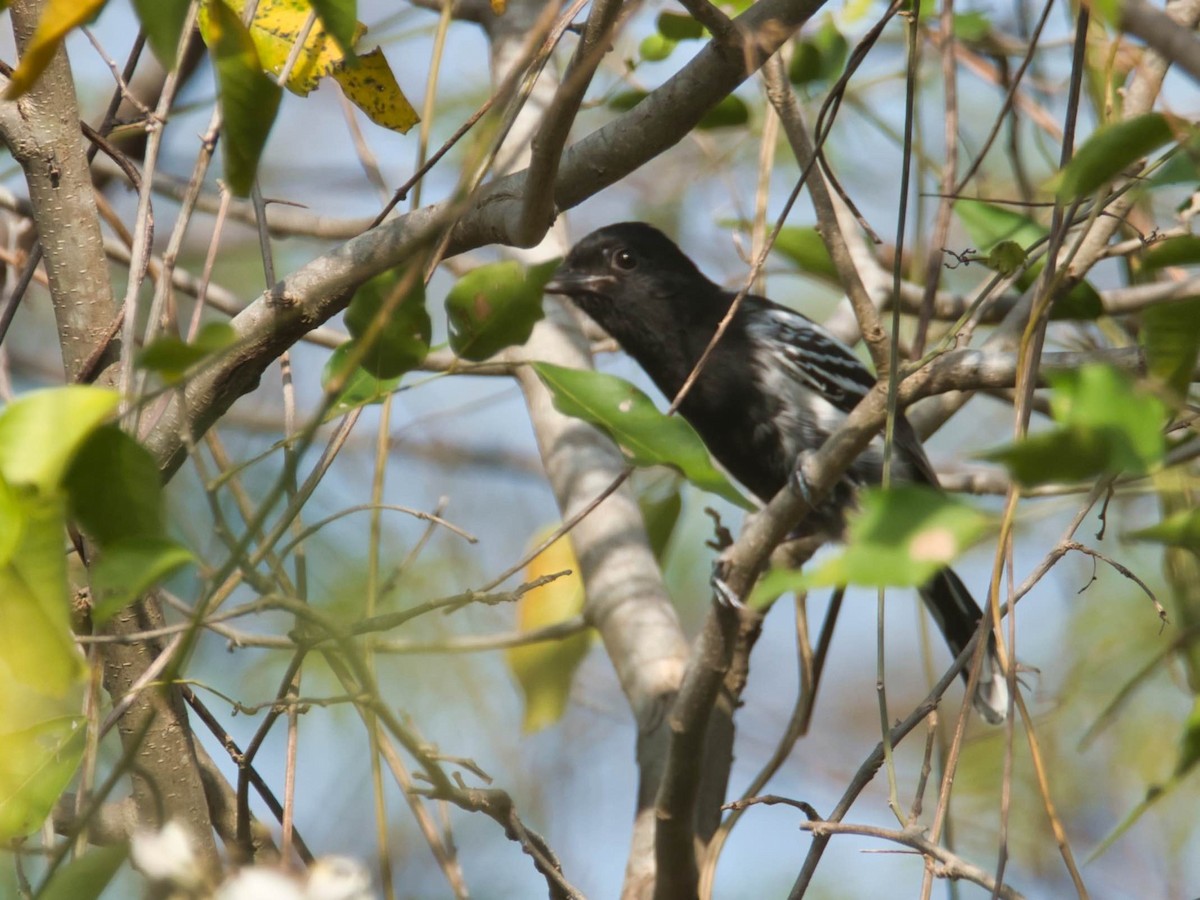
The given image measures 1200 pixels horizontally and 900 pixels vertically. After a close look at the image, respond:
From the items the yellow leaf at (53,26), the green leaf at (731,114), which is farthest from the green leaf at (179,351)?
the green leaf at (731,114)

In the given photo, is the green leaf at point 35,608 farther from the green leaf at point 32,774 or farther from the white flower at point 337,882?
the white flower at point 337,882

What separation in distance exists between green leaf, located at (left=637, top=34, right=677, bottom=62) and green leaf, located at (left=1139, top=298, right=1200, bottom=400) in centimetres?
282

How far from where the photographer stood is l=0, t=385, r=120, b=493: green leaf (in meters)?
0.97

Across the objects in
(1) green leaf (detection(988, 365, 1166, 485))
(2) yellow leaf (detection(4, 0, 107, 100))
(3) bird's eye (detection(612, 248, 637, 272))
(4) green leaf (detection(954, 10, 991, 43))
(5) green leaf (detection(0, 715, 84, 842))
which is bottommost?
(5) green leaf (detection(0, 715, 84, 842))

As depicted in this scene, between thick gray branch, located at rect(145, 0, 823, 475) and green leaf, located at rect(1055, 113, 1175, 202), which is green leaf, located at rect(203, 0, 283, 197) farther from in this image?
green leaf, located at rect(1055, 113, 1175, 202)

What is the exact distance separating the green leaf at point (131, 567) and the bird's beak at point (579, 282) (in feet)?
11.2

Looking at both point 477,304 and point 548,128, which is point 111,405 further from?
point 548,128

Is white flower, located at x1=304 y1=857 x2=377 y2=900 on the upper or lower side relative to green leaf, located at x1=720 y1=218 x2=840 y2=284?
lower

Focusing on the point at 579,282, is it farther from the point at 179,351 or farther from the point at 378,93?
the point at 179,351

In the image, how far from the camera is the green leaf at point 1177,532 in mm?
888

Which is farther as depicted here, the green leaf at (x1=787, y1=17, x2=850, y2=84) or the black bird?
the black bird

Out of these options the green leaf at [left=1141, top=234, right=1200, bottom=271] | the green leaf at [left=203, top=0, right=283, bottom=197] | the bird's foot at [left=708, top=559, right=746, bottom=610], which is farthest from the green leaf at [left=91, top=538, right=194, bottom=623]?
the bird's foot at [left=708, top=559, right=746, bottom=610]

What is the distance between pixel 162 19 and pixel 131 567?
1.68 ft

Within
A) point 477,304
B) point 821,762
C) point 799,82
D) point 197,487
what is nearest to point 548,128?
point 477,304
